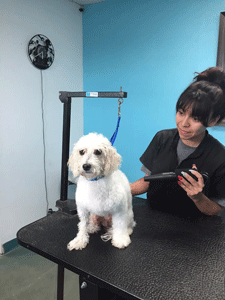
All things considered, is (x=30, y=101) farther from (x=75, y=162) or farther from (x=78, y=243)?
(x=78, y=243)

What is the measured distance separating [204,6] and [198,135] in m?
1.18

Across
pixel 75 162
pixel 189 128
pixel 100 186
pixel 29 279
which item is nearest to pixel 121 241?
pixel 100 186

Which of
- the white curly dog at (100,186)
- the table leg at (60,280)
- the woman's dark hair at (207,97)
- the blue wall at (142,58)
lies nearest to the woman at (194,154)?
the woman's dark hair at (207,97)

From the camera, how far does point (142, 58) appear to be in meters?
2.03

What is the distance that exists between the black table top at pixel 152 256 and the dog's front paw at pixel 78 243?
0.02 meters

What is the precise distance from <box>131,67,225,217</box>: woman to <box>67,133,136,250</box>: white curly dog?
294 mm

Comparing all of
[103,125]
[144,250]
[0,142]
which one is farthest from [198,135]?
[0,142]

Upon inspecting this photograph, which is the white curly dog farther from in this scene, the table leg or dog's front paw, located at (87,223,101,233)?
the table leg

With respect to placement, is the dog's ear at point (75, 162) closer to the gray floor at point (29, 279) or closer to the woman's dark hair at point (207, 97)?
the woman's dark hair at point (207, 97)

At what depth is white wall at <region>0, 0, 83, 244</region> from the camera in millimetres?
1858

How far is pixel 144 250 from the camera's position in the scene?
81 centimetres

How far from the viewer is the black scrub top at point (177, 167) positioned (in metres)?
1.10

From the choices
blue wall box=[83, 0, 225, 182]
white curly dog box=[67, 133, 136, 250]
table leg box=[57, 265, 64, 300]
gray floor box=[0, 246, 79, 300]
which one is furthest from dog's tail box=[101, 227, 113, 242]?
blue wall box=[83, 0, 225, 182]

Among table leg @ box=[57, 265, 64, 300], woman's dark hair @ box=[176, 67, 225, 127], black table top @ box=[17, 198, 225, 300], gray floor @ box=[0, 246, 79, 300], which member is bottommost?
gray floor @ box=[0, 246, 79, 300]
